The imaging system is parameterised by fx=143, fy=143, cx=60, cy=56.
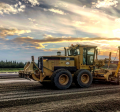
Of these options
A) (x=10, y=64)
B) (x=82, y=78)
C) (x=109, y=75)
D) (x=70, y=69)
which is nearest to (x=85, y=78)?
(x=82, y=78)

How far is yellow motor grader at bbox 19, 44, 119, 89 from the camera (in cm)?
973

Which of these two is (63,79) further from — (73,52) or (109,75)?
(109,75)

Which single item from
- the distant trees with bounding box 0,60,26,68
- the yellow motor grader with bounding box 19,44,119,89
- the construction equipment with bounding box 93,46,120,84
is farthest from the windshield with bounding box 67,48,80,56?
the distant trees with bounding box 0,60,26,68

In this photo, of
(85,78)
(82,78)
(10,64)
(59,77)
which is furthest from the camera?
(10,64)

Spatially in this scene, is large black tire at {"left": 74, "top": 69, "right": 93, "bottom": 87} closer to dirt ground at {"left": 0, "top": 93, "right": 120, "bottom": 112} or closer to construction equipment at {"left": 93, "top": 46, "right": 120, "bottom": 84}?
construction equipment at {"left": 93, "top": 46, "right": 120, "bottom": 84}

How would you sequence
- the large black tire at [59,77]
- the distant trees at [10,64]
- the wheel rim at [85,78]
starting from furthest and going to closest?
the distant trees at [10,64] → the wheel rim at [85,78] → the large black tire at [59,77]

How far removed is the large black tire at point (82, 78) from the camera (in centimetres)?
1016

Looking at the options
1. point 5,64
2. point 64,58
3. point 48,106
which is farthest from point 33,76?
point 5,64

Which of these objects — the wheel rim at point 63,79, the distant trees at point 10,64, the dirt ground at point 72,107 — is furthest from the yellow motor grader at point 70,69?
the distant trees at point 10,64

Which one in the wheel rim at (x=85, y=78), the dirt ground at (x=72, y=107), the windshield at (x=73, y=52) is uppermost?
the windshield at (x=73, y=52)

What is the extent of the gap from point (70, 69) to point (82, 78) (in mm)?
1108

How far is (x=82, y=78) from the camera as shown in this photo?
418 inches

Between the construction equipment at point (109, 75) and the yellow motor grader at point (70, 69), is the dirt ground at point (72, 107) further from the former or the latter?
the construction equipment at point (109, 75)

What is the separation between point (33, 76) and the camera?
9.38 metres
